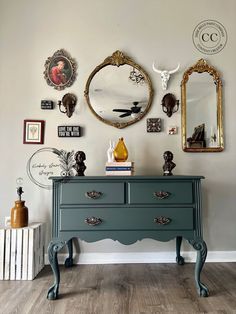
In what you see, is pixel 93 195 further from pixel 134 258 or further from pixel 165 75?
pixel 165 75

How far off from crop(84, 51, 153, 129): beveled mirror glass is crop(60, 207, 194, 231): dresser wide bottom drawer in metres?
0.99

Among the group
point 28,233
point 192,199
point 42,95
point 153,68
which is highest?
point 153,68

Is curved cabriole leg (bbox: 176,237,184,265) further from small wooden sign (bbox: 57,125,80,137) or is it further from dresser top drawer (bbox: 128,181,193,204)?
small wooden sign (bbox: 57,125,80,137)

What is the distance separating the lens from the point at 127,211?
1746 mm

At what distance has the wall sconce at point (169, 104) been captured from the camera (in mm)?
2434

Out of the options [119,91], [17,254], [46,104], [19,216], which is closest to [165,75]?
[119,91]

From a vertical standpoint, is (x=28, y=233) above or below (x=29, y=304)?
above

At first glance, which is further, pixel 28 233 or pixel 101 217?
pixel 28 233

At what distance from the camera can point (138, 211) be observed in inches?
68.7

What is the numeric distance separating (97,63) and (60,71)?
381mm

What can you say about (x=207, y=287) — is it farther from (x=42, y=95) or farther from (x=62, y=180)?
(x=42, y=95)

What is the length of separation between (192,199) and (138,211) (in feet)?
1.30

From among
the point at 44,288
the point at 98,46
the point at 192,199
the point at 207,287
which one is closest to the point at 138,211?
the point at 192,199

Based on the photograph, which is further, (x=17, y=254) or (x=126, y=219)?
(x=17, y=254)
